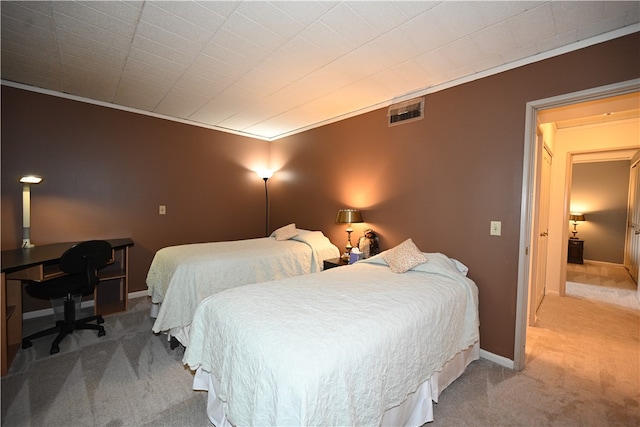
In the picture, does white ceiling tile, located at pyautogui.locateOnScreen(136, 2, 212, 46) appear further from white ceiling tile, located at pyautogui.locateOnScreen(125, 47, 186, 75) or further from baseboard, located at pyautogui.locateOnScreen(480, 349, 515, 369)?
baseboard, located at pyautogui.locateOnScreen(480, 349, 515, 369)

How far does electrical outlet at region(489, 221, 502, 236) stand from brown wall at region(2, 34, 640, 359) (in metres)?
0.04

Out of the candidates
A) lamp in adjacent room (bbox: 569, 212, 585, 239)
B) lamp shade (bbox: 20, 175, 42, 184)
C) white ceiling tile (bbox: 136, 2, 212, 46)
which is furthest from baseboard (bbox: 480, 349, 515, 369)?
lamp in adjacent room (bbox: 569, 212, 585, 239)

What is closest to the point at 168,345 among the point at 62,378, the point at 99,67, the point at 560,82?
the point at 62,378

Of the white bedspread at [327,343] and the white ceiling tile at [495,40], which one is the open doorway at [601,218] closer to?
the white ceiling tile at [495,40]

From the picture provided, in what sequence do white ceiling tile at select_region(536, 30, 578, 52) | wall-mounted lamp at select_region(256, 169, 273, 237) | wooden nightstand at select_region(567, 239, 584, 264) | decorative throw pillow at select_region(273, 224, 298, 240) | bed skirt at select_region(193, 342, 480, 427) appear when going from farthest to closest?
wooden nightstand at select_region(567, 239, 584, 264)
wall-mounted lamp at select_region(256, 169, 273, 237)
decorative throw pillow at select_region(273, 224, 298, 240)
white ceiling tile at select_region(536, 30, 578, 52)
bed skirt at select_region(193, 342, 480, 427)

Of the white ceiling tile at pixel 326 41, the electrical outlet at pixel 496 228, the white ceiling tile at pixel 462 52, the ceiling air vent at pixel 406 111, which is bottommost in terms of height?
the electrical outlet at pixel 496 228

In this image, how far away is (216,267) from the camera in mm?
2725

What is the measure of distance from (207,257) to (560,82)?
11.1ft

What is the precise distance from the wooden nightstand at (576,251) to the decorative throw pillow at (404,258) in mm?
6191

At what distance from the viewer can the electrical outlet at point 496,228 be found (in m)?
2.39

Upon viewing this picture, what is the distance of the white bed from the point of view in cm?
250

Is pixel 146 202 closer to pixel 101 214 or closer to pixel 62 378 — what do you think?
pixel 101 214

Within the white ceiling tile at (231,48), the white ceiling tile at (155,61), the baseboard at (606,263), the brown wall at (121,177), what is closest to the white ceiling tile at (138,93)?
the brown wall at (121,177)

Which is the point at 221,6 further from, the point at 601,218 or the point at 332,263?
the point at 601,218
